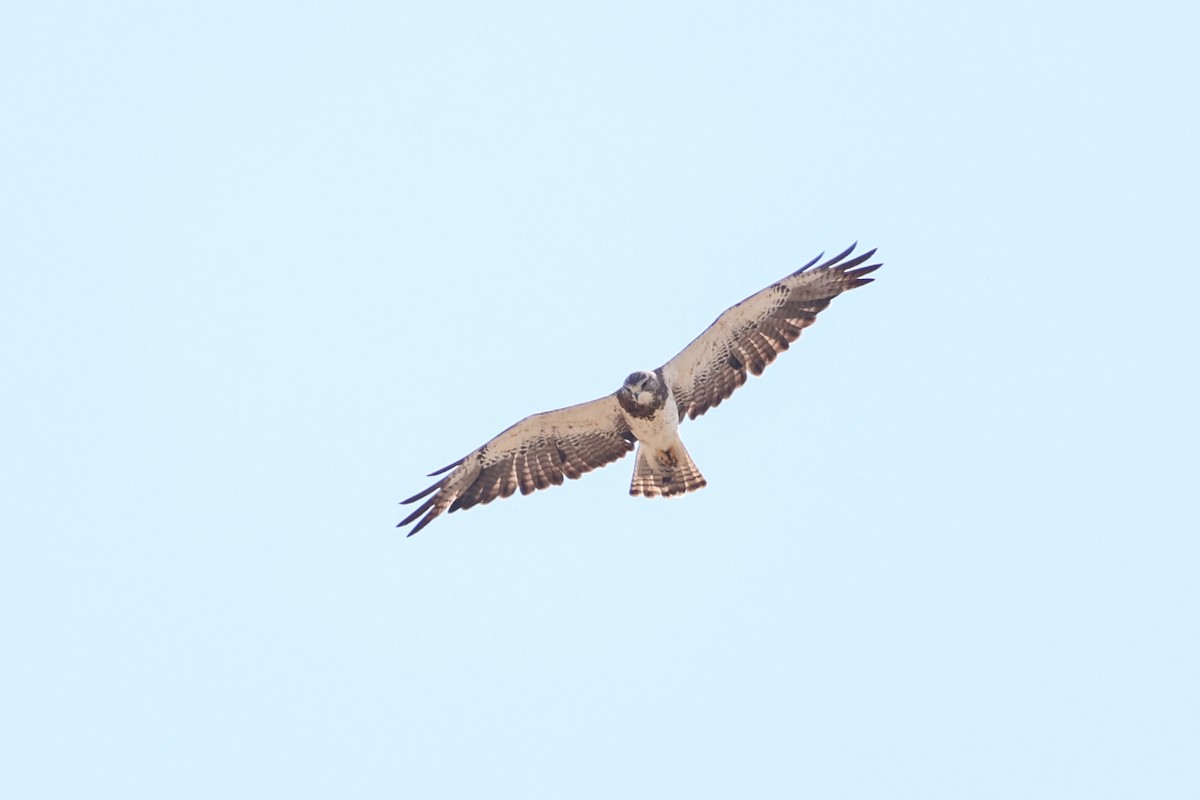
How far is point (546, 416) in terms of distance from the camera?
17.5 meters

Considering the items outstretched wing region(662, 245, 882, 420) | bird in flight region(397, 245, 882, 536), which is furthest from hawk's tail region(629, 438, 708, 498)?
outstretched wing region(662, 245, 882, 420)

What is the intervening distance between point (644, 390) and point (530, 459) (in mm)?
1653

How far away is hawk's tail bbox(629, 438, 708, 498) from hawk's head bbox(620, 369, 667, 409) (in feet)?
3.08

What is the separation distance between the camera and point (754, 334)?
57.0 ft

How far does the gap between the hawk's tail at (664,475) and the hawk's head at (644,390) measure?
0.94 meters

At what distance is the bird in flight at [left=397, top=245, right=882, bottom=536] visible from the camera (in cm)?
1720

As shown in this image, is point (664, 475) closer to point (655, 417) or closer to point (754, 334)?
point (655, 417)

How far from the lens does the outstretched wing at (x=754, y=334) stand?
678 inches

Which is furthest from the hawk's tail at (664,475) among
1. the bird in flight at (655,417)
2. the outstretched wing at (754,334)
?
the outstretched wing at (754,334)

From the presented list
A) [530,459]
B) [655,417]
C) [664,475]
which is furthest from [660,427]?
[530,459]

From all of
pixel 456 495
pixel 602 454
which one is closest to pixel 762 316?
pixel 602 454

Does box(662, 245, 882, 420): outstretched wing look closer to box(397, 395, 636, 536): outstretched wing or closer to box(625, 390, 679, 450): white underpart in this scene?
box(625, 390, 679, 450): white underpart

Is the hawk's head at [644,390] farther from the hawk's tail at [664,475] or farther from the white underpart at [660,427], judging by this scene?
the hawk's tail at [664,475]

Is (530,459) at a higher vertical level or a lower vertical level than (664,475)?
higher
